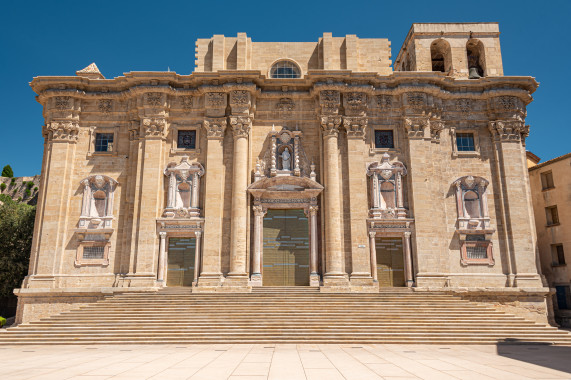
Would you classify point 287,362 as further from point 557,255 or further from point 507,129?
point 557,255

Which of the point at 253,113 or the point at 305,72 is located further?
the point at 305,72

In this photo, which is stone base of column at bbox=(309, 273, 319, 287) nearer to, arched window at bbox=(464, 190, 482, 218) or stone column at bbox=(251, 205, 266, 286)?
stone column at bbox=(251, 205, 266, 286)

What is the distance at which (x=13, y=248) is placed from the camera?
28.9 metres

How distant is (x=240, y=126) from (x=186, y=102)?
366 centimetres

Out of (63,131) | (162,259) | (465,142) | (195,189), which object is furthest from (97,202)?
(465,142)

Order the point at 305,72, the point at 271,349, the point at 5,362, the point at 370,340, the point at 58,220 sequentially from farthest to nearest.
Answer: the point at 305,72 < the point at 58,220 < the point at 370,340 < the point at 271,349 < the point at 5,362

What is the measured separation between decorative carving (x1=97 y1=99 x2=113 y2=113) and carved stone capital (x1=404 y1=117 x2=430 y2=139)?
17.1 meters

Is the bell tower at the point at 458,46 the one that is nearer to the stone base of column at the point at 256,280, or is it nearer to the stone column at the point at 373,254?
the stone column at the point at 373,254

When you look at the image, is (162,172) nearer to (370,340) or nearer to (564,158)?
(370,340)

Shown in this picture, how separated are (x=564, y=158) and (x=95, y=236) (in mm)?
28957

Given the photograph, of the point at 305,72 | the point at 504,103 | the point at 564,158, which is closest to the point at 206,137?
the point at 305,72

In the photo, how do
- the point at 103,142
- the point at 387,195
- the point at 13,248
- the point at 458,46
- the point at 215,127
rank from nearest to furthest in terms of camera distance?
1. the point at 387,195
2. the point at 215,127
3. the point at 103,142
4. the point at 458,46
5. the point at 13,248

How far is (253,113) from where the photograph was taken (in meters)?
24.7

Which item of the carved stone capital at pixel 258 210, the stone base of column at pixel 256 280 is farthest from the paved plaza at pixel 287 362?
the carved stone capital at pixel 258 210
